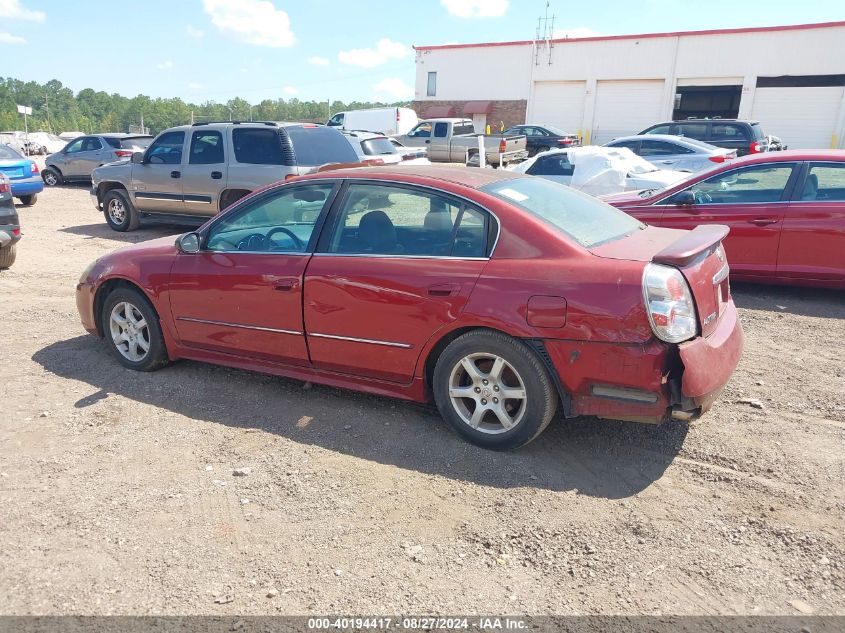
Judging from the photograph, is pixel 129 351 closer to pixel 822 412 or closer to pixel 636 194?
pixel 822 412

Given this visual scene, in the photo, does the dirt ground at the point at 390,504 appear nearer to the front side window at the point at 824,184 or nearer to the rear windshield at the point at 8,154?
the front side window at the point at 824,184

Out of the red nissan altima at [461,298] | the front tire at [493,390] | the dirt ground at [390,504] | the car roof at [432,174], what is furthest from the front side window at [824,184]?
the front tire at [493,390]

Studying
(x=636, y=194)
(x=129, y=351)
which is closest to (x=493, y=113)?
(x=636, y=194)

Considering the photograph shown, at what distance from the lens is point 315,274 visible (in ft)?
14.0

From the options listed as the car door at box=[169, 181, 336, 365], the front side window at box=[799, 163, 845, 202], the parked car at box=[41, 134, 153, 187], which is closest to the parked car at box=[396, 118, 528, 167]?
the parked car at box=[41, 134, 153, 187]

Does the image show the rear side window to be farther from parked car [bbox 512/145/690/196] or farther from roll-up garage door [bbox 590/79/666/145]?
roll-up garage door [bbox 590/79/666/145]

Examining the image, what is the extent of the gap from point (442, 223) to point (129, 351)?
2864 millimetres

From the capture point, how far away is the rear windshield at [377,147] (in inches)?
526

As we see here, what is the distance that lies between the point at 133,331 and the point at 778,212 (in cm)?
643

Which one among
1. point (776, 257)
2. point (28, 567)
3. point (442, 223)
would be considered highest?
point (442, 223)

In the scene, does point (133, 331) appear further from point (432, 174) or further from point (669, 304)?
point (669, 304)

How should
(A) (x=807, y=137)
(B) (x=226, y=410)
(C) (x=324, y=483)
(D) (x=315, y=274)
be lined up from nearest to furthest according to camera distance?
(C) (x=324, y=483), (D) (x=315, y=274), (B) (x=226, y=410), (A) (x=807, y=137)

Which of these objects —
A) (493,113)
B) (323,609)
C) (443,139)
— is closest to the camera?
(323,609)

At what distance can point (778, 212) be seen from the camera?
7.10 m
